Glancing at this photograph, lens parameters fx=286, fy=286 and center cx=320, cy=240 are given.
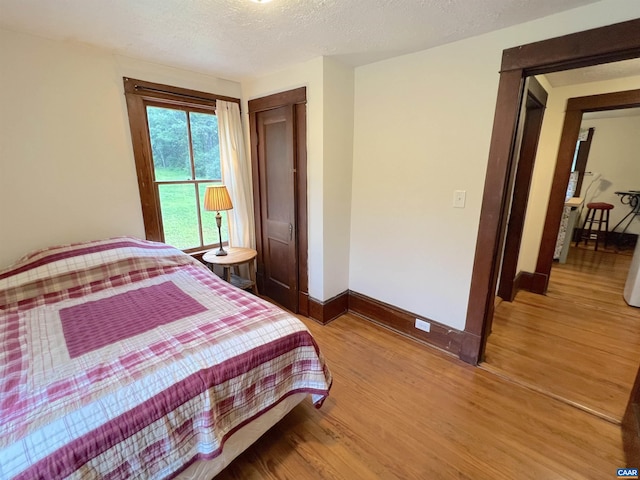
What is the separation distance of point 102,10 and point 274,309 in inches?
73.5

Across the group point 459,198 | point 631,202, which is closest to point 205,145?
point 459,198

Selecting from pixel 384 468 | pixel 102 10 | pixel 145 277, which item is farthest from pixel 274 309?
pixel 102 10

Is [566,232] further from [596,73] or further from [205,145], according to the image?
Answer: [205,145]

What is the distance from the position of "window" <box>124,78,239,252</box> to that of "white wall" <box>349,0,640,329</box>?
4.78 feet

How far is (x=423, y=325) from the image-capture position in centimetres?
238

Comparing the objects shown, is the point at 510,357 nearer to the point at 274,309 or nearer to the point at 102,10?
the point at 274,309

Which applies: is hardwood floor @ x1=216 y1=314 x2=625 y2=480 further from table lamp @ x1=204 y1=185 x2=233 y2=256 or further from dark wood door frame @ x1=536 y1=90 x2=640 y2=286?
dark wood door frame @ x1=536 y1=90 x2=640 y2=286

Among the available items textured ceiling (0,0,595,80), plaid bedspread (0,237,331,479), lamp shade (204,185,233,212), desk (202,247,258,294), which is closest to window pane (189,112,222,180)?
lamp shade (204,185,233,212)

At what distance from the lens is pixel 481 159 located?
1.92m

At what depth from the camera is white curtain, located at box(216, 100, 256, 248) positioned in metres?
2.80

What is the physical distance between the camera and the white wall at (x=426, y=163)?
186 cm

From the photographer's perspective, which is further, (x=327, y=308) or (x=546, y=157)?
(x=546, y=157)

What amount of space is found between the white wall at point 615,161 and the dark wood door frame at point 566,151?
333 cm

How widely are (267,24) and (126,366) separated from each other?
1904 mm
